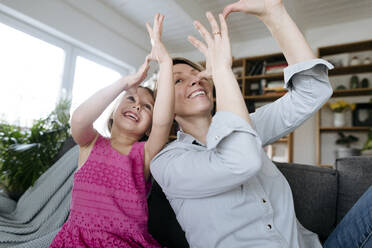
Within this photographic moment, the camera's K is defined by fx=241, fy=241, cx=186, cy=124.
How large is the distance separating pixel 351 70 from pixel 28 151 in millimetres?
4323

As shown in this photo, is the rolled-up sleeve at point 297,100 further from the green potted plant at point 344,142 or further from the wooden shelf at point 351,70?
the wooden shelf at point 351,70

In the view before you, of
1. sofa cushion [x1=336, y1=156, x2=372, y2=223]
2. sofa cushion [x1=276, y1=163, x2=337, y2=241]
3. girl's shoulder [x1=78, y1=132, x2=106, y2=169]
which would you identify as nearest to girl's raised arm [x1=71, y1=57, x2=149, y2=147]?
girl's shoulder [x1=78, y1=132, x2=106, y2=169]

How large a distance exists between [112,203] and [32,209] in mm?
649

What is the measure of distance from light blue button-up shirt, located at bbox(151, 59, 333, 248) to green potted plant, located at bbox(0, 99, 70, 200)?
1.35 metres

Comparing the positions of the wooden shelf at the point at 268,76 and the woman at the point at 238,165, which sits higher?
the wooden shelf at the point at 268,76

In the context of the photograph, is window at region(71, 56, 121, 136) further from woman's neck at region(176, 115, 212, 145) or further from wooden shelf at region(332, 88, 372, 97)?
wooden shelf at region(332, 88, 372, 97)

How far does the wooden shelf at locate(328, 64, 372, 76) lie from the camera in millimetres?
3568

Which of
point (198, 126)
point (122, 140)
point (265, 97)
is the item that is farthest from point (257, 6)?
point (265, 97)

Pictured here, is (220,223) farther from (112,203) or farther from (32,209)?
(32,209)

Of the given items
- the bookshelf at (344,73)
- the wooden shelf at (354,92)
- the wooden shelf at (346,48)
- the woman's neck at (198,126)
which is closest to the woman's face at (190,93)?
the woman's neck at (198,126)

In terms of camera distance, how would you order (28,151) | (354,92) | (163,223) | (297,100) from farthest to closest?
(354,92) < (28,151) < (163,223) < (297,100)

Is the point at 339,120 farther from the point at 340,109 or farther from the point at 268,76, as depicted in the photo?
the point at 268,76

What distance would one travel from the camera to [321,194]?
103 centimetres

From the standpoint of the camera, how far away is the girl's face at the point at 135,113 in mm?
1097
